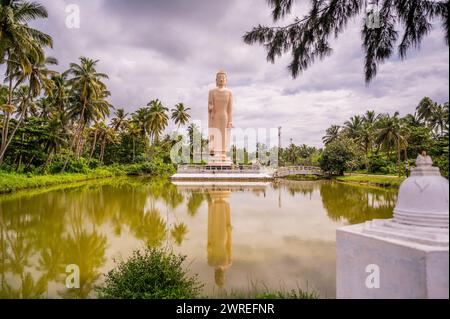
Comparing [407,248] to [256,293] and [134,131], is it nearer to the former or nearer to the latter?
[256,293]

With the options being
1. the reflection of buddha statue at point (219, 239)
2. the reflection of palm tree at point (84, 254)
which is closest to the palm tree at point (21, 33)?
the reflection of palm tree at point (84, 254)

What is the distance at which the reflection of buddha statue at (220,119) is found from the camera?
24.1 m

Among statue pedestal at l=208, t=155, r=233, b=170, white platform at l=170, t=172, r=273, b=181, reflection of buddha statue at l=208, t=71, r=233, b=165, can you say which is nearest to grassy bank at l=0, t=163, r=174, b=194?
white platform at l=170, t=172, r=273, b=181

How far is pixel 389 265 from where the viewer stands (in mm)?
2336

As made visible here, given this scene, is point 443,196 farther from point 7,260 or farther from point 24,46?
point 24,46

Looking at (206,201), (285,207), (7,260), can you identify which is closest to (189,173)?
(206,201)

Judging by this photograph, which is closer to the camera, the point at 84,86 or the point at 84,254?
the point at 84,254

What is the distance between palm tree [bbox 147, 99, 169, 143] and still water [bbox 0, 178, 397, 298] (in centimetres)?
2732

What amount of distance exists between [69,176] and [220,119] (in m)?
13.8

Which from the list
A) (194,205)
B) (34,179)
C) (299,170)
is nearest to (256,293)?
(194,205)

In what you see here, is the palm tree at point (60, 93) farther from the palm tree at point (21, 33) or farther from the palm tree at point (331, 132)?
the palm tree at point (331, 132)

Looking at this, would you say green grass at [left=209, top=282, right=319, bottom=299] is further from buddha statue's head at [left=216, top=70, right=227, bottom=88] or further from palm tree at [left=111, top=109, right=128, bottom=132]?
palm tree at [left=111, top=109, right=128, bottom=132]

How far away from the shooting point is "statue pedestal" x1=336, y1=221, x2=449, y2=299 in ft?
6.80

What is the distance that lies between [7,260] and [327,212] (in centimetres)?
887
